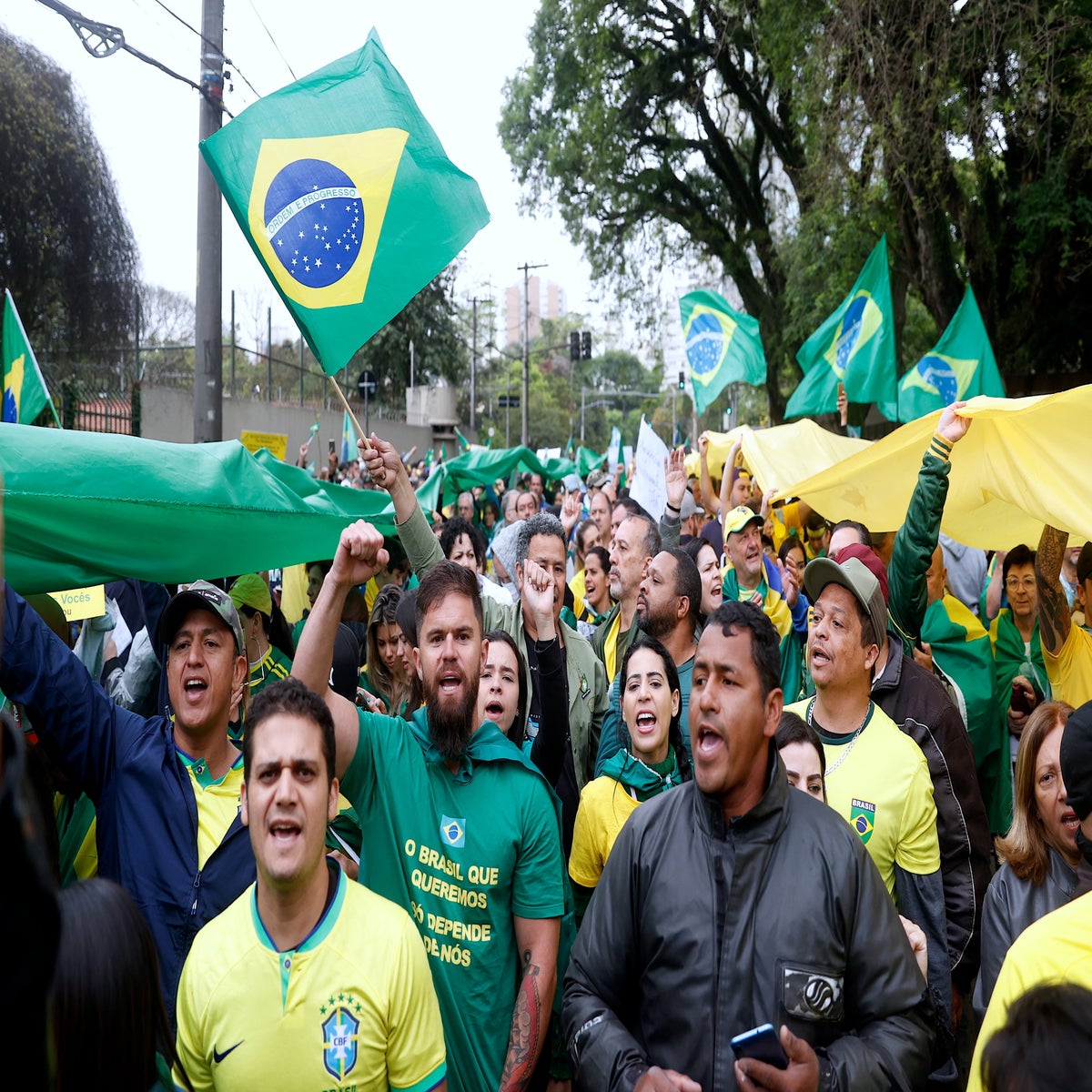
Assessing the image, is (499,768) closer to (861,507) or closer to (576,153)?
(861,507)

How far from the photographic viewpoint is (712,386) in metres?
12.7

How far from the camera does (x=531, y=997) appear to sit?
2969 millimetres

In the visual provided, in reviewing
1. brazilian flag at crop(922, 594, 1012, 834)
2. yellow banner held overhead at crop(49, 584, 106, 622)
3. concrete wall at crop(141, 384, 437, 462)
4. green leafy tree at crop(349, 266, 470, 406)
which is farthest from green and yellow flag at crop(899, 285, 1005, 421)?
green leafy tree at crop(349, 266, 470, 406)

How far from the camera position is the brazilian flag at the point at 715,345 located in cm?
1270

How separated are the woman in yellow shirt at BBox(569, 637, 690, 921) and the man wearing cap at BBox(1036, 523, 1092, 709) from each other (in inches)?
77.4

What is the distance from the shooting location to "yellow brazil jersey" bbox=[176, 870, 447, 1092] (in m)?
2.38

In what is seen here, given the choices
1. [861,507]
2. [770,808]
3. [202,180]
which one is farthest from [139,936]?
[202,180]

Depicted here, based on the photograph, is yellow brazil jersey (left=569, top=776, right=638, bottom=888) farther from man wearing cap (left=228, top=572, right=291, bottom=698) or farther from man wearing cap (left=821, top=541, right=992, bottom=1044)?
man wearing cap (left=228, top=572, right=291, bottom=698)

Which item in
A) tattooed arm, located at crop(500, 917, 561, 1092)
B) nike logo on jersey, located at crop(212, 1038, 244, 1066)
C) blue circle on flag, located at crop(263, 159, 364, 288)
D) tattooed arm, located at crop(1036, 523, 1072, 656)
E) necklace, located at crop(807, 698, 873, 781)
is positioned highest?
blue circle on flag, located at crop(263, 159, 364, 288)

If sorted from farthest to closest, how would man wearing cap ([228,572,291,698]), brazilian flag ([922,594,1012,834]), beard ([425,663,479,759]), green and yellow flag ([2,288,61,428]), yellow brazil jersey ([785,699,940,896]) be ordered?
green and yellow flag ([2,288,61,428]) < brazilian flag ([922,594,1012,834]) < man wearing cap ([228,572,291,698]) < yellow brazil jersey ([785,699,940,896]) < beard ([425,663,479,759])

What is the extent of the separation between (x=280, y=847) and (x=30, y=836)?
5.94 ft

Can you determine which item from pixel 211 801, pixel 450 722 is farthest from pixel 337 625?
pixel 211 801

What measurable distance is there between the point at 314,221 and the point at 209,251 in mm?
4458

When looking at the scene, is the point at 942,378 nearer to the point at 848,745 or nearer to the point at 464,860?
the point at 848,745
